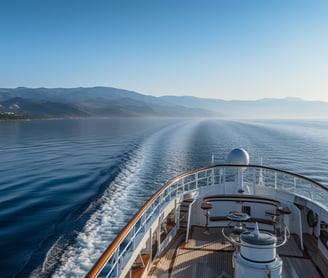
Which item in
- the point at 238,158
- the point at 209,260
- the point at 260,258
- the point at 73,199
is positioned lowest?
the point at 73,199

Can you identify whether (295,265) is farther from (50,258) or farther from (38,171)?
(38,171)

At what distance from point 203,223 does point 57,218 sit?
20.7ft

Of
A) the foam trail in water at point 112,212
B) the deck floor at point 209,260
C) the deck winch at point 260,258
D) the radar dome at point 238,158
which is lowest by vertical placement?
the foam trail in water at point 112,212

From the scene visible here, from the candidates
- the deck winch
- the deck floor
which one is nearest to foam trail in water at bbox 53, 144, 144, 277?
the deck floor

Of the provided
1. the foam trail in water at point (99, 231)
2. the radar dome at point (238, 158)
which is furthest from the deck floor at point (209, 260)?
the radar dome at point (238, 158)

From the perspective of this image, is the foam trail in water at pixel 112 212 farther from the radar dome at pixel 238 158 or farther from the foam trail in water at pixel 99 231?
the radar dome at pixel 238 158

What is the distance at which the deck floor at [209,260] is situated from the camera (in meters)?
5.94

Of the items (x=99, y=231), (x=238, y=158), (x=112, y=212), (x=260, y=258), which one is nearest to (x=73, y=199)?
(x=112, y=212)

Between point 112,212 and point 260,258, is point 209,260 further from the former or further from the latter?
point 112,212

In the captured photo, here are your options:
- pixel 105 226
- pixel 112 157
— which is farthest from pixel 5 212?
pixel 112 157

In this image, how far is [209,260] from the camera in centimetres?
653

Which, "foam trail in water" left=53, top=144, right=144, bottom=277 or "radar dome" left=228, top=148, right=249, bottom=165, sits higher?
"radar dome" left=228, top=148, right=249, bottom=165

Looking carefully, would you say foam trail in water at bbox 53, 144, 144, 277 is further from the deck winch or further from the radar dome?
the radar dome

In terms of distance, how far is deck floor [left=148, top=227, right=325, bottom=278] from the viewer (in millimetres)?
5938
